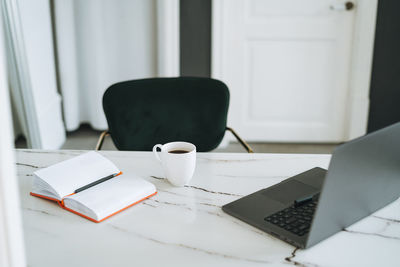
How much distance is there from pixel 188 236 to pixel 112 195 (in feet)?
0.75

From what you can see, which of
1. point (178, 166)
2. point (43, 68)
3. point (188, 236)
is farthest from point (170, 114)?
point (43, 68)

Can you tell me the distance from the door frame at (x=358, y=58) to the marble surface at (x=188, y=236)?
2167 millimetres

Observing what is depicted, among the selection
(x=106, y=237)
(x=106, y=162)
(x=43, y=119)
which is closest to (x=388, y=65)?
(x=43, y=119)

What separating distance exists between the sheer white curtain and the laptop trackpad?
2510 mm

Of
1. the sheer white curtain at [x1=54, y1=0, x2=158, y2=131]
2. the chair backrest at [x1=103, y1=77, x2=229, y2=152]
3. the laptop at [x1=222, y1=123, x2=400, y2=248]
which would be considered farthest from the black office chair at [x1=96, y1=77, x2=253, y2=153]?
the sheer white curtain at [x1=54, y1=0, x2=158, y2=131]

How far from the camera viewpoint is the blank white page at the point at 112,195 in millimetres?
1069

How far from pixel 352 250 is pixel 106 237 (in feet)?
1.61

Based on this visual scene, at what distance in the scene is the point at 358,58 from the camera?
10.8 feet

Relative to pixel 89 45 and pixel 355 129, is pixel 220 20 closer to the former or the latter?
pixel 89 45

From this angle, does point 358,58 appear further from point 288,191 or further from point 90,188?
point 90,188

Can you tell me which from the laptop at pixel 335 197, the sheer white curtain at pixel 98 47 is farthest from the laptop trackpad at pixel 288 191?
the sheer white curtain at pixel 98 47

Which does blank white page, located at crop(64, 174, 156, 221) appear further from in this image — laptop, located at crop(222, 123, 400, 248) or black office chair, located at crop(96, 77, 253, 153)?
black office chair, located at crop(96, 77, 253, 153)

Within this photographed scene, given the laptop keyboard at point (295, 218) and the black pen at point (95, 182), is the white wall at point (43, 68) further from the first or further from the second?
the laptop keyboard at point (295, 218)

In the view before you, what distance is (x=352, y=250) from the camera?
3.07 ft
